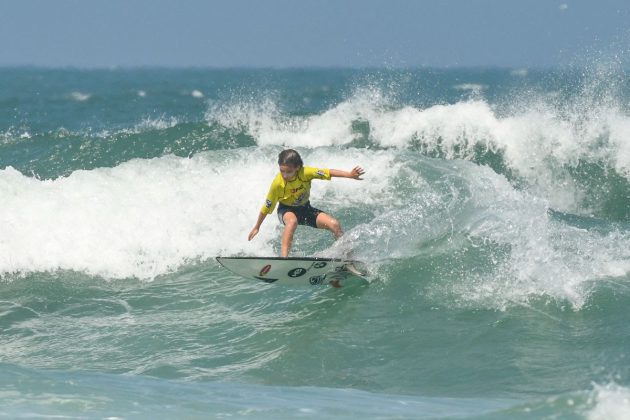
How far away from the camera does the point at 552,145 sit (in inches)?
646

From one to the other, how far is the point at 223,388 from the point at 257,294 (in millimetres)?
2771

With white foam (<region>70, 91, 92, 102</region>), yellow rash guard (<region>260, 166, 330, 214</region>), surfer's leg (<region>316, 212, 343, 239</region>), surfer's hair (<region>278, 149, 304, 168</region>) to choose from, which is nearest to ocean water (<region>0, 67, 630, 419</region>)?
surfer's leg (<region>316, 212, 343, 239</region>)

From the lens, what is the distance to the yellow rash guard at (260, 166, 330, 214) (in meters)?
8.86

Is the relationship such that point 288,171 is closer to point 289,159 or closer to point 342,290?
point 289,159

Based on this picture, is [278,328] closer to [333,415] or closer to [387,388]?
[387,388]

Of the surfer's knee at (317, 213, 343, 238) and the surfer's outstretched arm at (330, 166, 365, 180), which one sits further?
the surfer's knee at (317, 213, 343, 238)

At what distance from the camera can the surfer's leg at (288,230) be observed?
8.73m

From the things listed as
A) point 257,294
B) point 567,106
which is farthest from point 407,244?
point 567,106

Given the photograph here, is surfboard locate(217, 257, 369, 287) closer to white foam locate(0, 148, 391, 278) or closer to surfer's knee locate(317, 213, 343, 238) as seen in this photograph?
surfer's knee locate(317, 213, 343, 238)

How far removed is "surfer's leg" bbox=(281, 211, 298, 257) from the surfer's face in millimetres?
400

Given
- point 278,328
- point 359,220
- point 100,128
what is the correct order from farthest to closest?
point 100,128 < point 359,220 < point 278,328

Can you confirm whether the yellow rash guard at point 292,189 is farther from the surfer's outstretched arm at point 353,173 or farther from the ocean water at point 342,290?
the ocean water at point 342,290

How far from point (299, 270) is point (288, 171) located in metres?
1.00

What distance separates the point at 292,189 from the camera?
8.93 m
